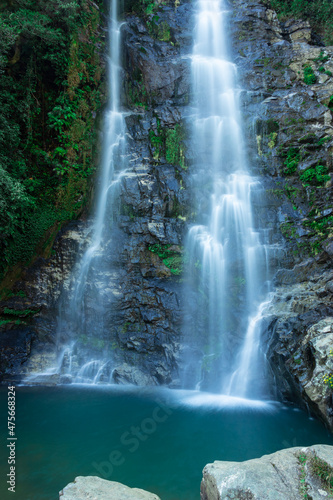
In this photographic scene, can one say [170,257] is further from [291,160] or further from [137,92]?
[137,92]

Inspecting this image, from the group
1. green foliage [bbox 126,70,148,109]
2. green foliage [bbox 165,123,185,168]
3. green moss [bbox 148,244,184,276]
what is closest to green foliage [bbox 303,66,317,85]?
green foliage [bbox 165,123,185,168]

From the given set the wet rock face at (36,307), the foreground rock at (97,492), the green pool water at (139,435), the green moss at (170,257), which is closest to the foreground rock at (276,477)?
the foreground rock at (97,492)

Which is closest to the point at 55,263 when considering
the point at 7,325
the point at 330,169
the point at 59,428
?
the point at 7,325

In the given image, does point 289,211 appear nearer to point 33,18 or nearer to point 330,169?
point 330,169

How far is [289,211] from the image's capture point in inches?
505

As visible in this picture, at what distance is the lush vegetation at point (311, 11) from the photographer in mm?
18203

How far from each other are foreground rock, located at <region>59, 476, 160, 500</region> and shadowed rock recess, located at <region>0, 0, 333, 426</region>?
5137 millimetres

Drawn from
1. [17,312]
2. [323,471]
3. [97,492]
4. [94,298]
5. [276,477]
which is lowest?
[97,492]

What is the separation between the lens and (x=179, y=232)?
12.7m

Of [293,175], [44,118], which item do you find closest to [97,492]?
[293,175]

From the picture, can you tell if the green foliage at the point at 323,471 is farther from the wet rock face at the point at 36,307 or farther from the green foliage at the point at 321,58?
the green foliage at the point at 321,58

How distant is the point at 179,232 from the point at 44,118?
7.92m

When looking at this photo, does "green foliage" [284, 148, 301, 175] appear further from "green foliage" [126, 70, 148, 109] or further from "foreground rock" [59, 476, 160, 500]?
"foreground rock" [59, 476, 160, 500]

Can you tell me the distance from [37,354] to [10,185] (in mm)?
6032
